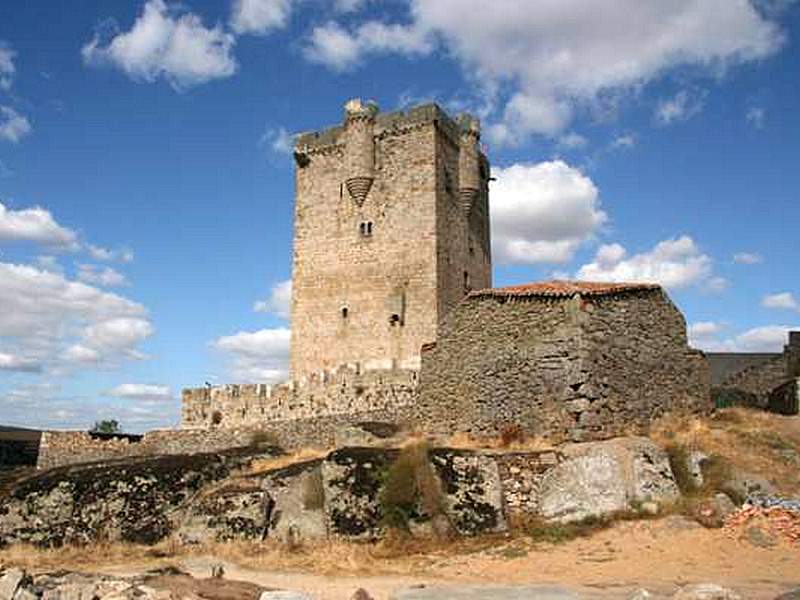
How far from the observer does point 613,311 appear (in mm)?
16219

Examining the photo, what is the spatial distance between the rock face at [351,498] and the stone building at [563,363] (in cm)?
133

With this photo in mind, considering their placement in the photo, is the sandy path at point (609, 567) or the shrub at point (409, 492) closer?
the sandy path at point (609, 567)

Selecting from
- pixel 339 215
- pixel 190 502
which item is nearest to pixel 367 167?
pixel 339 215

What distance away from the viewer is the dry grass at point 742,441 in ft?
47.8

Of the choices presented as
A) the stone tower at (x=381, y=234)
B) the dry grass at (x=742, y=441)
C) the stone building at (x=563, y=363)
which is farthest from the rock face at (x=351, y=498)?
the stone tower at (x=381, y=234)

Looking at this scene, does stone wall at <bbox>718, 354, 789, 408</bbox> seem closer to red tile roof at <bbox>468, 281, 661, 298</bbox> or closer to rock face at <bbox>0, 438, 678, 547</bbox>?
red tile roof at <bbox>468, 281, 661, 298</bbox>

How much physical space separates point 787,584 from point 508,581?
3.44 m

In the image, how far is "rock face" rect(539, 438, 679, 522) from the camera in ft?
41.5

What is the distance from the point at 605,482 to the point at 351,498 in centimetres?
428

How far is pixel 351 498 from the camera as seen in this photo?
13.1 metres

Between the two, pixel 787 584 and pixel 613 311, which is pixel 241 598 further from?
pixel 613 311

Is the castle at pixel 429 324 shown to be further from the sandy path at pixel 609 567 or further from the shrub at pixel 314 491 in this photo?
the shrub at pixel 314 491

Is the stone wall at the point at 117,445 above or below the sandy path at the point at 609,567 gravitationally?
above

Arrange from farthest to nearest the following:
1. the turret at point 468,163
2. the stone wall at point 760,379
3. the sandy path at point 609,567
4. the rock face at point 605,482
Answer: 1. the turret at point 468,163
2. the stone wall at point 760,379
3. the rock face at point 605,482
4. the sandy path at point 609,567
